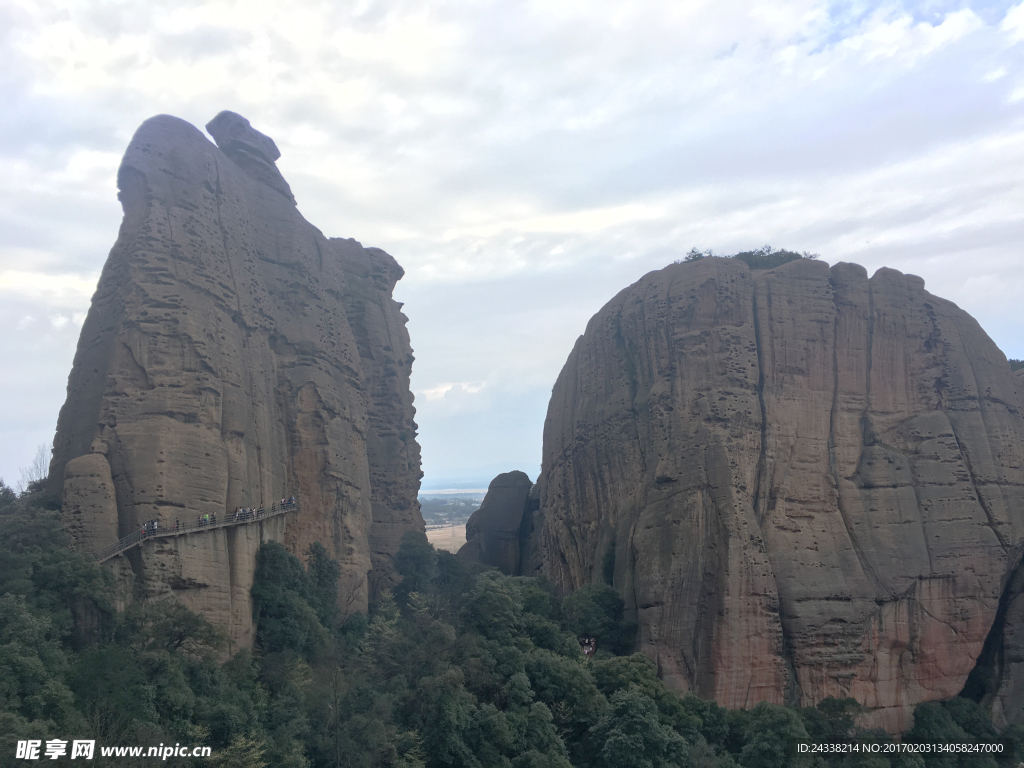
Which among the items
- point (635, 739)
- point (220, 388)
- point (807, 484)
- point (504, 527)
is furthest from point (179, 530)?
point (504, 527)

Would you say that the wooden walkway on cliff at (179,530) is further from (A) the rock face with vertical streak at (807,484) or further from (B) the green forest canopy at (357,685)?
(A) the rock face with vertical streak at (807,484)

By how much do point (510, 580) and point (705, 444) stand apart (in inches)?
390

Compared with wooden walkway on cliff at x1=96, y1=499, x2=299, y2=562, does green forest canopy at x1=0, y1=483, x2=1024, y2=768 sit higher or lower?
lower

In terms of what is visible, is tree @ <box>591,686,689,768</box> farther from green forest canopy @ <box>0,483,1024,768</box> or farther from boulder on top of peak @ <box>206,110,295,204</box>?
boulder on top of peak @ <box>206,110,295,204</box>

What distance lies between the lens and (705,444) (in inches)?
1352

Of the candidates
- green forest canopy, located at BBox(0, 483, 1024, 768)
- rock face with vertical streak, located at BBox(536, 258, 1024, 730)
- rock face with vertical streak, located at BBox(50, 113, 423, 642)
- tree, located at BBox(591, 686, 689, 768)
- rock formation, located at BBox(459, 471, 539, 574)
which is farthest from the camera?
rock formation, located at BBox(459, 471, 539, 574)

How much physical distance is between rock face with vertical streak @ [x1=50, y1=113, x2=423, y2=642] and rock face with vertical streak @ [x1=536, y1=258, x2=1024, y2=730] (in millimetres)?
11933

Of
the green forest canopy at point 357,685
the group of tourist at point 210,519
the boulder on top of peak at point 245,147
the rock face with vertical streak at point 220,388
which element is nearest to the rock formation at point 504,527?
the rock face with vertical streak at point 220,388

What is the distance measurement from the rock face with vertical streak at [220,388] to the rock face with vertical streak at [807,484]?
11933 mm

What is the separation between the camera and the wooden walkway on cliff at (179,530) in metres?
24.7

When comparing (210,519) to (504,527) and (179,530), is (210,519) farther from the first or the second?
(504,527)

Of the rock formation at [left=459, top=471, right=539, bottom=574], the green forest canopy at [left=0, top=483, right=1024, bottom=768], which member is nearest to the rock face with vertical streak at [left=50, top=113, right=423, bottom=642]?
the green forest canopy at [left=0, top=483, right=1024, bottom=768]

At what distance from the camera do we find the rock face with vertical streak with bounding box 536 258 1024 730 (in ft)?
103

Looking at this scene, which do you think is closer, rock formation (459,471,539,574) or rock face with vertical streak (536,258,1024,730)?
rock face with vertical streak (536,258,1024,730)
